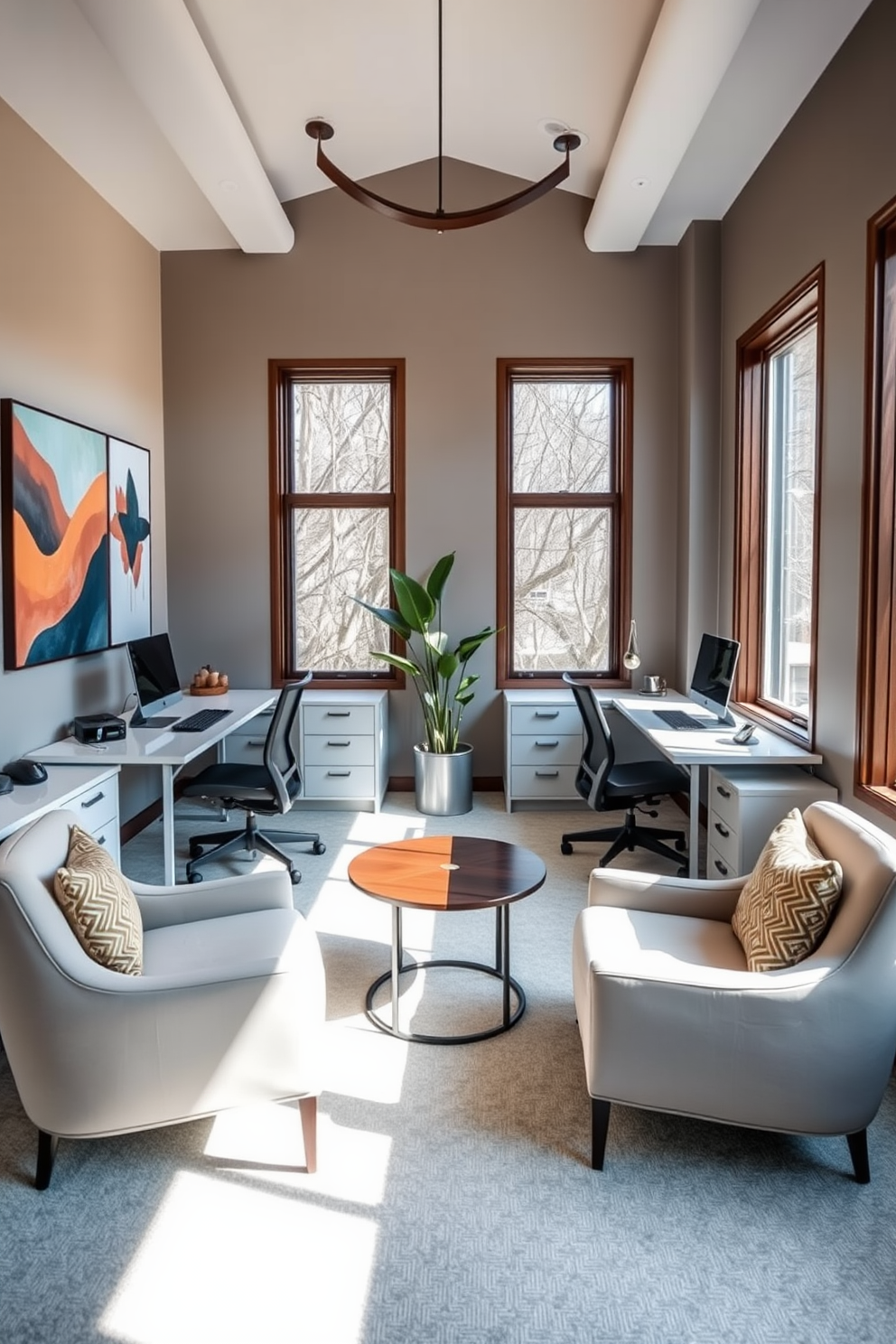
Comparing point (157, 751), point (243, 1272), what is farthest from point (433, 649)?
point (243, 1272)

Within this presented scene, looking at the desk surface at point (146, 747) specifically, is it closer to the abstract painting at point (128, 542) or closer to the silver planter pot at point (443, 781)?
the abstract painting at point (128, 542)

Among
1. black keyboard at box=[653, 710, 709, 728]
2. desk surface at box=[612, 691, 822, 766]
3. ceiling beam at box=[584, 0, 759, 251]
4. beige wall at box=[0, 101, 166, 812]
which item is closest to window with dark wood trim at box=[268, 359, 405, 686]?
beige wall at box=[0, 101, 166, 812]

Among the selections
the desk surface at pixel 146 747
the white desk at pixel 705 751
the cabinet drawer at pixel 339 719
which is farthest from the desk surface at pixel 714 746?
the desk surface at pixel 146 747

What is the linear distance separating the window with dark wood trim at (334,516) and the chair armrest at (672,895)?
2.94m

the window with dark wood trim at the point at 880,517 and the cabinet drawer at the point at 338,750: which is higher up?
the window with dark wood trim at the point at 880,517

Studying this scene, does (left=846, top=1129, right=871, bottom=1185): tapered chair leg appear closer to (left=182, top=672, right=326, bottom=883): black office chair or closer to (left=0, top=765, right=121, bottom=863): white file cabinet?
(left=0, top=765, right=121, bottom=863): white file cabinet

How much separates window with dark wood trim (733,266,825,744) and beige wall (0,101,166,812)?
2974mm

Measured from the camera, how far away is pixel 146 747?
3.37 m

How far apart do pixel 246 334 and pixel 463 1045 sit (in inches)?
160

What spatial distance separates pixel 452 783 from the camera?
472 centimetres

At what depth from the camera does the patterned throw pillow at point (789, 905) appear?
1.91 m

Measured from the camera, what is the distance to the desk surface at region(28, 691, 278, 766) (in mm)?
3195

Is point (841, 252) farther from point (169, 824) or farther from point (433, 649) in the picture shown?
point (169, 824)

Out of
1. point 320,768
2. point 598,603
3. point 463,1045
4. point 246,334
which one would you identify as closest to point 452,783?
point 320,768
